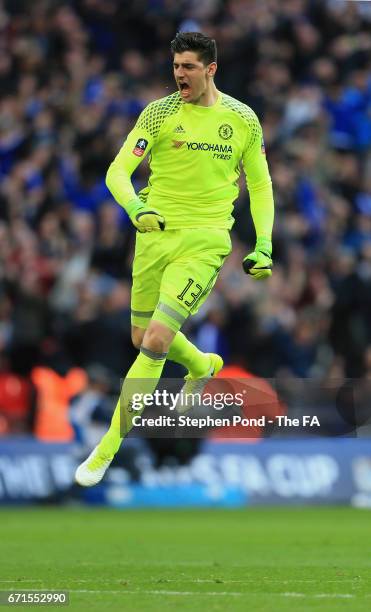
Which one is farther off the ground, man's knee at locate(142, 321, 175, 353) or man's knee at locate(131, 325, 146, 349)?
man's knee at locate(131, 325, 146, 349)

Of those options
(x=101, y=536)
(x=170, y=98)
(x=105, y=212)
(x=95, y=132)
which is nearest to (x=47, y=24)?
(x=95, y=132)

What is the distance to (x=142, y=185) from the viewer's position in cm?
1922

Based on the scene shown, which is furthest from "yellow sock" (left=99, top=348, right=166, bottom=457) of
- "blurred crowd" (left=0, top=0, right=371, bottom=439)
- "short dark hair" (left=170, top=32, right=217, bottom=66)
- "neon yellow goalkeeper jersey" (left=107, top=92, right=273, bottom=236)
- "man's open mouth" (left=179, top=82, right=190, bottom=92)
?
"blurred crowd" (left=0, top=0, right=371, bottom=439)

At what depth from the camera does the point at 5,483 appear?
17.2 meters

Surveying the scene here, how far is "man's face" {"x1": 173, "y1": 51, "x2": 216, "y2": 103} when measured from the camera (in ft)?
31.4

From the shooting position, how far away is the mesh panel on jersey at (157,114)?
386 inches

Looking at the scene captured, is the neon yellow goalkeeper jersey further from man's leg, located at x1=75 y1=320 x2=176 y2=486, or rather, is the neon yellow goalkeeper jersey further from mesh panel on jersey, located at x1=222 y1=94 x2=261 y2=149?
man's leg, located at x1=75 y1=320 x2=176 y2=486

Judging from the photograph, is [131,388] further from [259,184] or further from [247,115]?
[247,115]

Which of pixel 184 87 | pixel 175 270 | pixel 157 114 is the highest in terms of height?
pixel 184 87

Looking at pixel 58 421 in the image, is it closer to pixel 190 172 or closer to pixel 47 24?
pixel 47 24

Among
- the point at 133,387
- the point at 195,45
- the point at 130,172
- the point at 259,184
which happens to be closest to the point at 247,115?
the point at 259,184

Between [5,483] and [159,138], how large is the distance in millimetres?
8215

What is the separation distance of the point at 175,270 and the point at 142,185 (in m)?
9.46

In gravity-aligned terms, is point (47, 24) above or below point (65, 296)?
above
